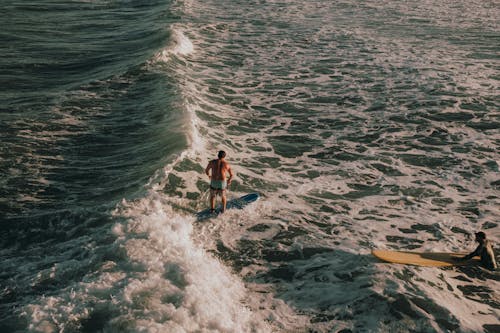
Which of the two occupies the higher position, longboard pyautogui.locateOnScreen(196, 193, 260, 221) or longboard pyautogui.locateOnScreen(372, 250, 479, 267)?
longboard pyautogui.locateOnScreen(372, 250, 479, 267)

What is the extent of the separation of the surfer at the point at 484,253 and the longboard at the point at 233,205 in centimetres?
550

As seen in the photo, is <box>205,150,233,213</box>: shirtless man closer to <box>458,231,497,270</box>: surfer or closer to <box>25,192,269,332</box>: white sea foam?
<box>25,192,269,332</box>: white sea foam

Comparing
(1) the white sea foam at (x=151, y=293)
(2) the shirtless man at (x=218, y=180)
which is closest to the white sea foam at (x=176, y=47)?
(2) the shirtless man at (x=218, y=180)

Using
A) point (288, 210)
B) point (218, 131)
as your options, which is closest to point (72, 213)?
point (288, 210)

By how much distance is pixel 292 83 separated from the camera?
2312cm

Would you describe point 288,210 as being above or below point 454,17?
below

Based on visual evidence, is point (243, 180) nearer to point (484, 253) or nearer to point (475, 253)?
point (475, 253)

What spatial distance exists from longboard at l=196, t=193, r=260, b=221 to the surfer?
216 inches

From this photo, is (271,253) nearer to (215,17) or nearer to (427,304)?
(427,304)

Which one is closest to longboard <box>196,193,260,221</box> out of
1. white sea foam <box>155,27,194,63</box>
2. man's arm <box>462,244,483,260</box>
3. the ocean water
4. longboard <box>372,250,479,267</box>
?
the ocean water

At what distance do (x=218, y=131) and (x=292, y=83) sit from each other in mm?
7132

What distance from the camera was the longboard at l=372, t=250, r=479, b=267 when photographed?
412 inches

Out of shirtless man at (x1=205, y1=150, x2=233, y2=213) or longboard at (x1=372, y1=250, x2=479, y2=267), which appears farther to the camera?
shirtless man at (x1=205, y1=150, x2=233, y2=213)

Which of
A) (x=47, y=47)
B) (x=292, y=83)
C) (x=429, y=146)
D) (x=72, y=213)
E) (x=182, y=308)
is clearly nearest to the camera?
(x=182, y=308)
